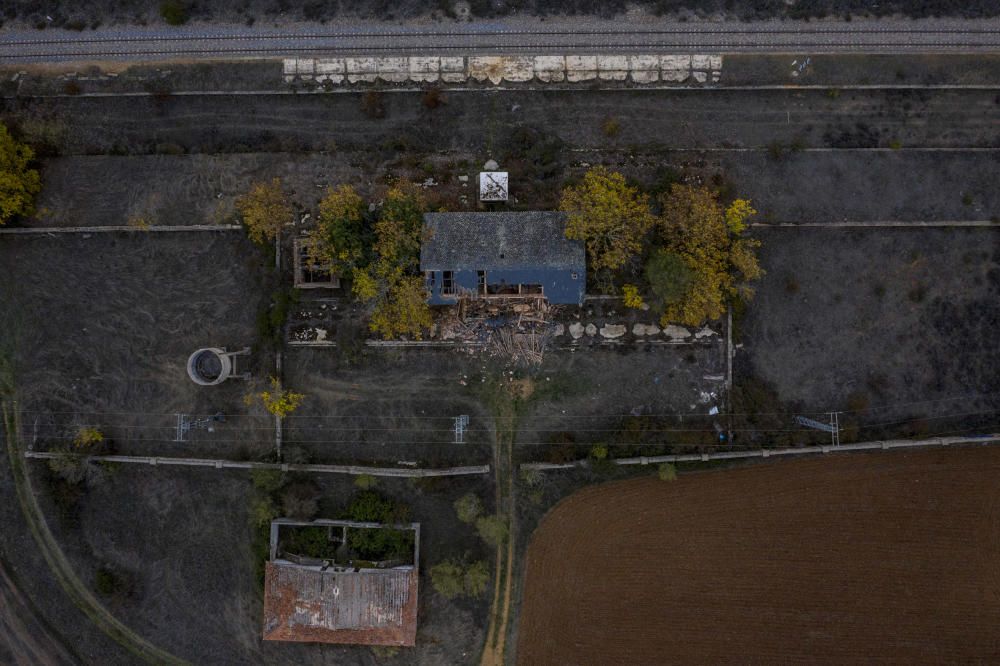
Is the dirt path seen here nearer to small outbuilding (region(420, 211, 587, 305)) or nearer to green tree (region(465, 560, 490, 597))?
green tree (region(465, 560, 490, 597))

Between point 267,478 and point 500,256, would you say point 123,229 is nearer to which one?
point 267,478

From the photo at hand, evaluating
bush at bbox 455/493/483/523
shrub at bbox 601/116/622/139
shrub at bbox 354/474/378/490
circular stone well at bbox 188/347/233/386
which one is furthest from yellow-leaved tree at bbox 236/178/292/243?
shrub at bbox 601/116/622/139

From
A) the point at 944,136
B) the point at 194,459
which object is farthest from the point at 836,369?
the point at 194,459

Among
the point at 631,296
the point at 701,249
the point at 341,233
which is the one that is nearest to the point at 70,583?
the point at 341,233

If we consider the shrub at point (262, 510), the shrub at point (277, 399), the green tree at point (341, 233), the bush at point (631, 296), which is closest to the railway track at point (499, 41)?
the green tree at point (341, 233)

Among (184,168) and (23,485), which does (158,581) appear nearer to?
(23,485)
